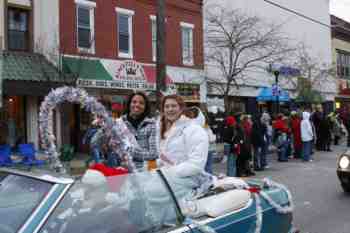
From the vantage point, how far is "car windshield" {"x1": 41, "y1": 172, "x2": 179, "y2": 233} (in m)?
2.95

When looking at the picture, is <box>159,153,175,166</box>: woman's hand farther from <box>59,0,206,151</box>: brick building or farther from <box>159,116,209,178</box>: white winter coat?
<box>59,0,206,151</box>: brick building

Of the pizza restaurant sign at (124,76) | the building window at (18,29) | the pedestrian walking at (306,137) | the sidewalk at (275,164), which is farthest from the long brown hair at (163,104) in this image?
the pizza restaurant sign at (124,76)

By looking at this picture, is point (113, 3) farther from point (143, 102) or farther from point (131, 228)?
point (131, 228)

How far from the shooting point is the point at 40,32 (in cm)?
1631

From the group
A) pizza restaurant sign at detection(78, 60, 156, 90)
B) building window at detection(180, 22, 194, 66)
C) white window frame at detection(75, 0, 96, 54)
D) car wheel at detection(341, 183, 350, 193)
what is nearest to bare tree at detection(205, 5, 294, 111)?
building window at detection(180, 22, 194, 66)

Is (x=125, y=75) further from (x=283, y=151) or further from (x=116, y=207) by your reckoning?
(x=116, y=207)

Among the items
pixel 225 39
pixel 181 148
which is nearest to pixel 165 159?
pixel 181 148

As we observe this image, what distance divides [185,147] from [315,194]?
5.64 m

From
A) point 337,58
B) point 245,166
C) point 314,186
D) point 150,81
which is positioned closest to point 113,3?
point 150,81

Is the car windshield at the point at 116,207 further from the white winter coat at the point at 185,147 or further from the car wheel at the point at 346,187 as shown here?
the car wheel at the point at 346,187

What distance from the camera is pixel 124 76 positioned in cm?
1833

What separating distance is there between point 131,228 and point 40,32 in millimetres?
14279

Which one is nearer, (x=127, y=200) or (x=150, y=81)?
(x=127, y=200)

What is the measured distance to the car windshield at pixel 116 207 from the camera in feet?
9.67
